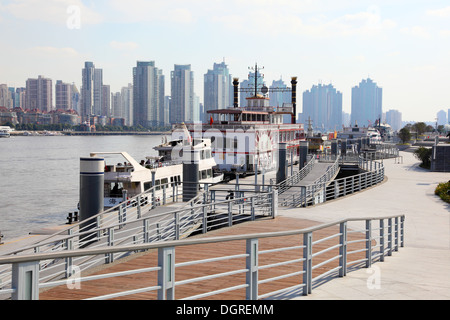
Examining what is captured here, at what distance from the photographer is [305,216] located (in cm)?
1697

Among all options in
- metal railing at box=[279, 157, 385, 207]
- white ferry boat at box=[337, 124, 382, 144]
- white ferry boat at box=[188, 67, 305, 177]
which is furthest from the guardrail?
white ferry boat at box=[337, 124, 382, 144]

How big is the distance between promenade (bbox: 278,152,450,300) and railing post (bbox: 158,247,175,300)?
8.24 feet

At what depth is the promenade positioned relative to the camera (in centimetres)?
742

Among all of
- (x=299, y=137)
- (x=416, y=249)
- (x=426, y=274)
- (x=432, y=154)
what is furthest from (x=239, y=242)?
(x=299, y=137)

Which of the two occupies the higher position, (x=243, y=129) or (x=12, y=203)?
(x=243, y=129)

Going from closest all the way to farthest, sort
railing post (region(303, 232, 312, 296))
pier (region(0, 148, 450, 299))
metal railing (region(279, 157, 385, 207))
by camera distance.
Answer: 1. pier (region(0, 148, 450, 299))
2. railing post (region(303, 232, 312, 296))
3. metal railing (region(279, 157, 385, 207))

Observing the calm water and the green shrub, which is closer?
the green shrub

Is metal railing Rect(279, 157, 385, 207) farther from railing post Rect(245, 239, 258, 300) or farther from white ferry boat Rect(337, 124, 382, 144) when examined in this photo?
white ferry boat Rect(337, 124, 382, 144)

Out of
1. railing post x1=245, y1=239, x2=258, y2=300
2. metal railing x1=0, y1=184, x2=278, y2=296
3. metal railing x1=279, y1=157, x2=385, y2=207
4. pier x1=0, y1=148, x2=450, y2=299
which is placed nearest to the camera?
railing post x1=245, y1=239, x2=258, y2=300

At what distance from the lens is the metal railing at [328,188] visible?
74.4 feet

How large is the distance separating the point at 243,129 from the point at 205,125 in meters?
4.01

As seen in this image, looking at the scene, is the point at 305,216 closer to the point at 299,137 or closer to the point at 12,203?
the point at 12,203

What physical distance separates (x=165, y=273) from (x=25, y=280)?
142 cm
